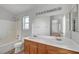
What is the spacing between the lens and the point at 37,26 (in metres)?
1.19

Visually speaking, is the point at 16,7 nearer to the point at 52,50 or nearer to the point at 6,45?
the point at 6,45

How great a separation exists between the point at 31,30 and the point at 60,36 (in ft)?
1.60

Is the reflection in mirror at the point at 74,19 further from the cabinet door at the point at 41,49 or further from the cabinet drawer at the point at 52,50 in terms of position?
the cabinet door at the point at 41,49

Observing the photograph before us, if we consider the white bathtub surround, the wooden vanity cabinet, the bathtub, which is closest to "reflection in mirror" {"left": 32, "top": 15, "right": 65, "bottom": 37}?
the white bathtub surround

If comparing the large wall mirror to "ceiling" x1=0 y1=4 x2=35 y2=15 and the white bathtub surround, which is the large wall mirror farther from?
"ceiling" x1=0 y1=4 x2=35 y2=15

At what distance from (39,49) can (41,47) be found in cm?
5

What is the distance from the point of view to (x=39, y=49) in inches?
46.9

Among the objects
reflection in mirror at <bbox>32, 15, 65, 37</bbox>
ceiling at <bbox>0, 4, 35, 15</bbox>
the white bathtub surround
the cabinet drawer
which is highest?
ceiling at <bbox>0, 4, 35, 15</bbox>

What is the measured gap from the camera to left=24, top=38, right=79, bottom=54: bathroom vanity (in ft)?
3.51

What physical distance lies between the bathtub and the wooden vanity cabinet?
0.76 feet

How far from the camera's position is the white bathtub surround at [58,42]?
1040 millimetres

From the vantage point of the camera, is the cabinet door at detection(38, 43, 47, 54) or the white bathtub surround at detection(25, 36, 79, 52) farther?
the cabinet door at detection(38, 43, 47, 54)

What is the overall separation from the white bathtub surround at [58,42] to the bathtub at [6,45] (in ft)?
0.92

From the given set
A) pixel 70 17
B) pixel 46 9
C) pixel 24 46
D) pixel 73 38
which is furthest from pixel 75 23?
pixel 24 46
